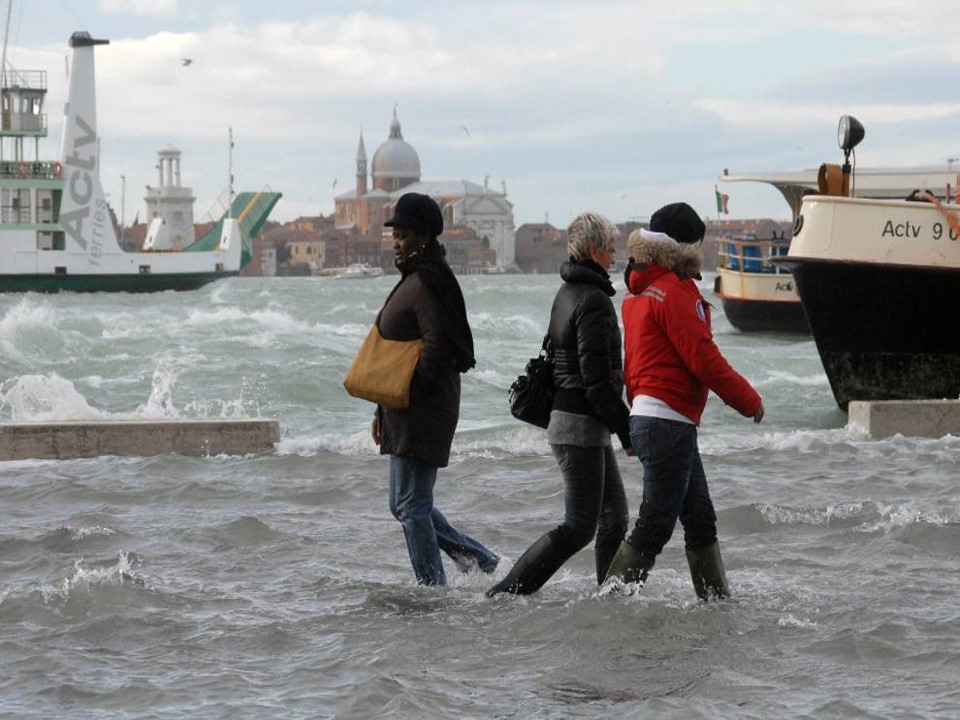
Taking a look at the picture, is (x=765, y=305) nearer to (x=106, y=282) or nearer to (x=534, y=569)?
(x=534, y=569)

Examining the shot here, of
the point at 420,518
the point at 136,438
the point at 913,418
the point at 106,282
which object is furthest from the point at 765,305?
the point at 106,282

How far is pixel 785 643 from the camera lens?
19.7ft

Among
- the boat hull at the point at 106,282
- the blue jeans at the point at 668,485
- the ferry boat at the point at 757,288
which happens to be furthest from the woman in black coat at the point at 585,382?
the boat hull at the point at 106,282

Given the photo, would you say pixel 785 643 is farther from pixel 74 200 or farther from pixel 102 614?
pixel 74 200

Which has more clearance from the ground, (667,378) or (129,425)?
(667,378)

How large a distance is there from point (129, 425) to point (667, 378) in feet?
20.0

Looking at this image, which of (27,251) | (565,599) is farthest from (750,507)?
(27,251)

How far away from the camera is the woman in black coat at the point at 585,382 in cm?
601

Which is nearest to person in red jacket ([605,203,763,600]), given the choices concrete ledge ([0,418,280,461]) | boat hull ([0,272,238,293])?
concrete ledge ([0,418,280,461])

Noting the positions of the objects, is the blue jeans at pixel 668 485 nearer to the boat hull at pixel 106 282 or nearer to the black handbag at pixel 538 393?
the black handbag at pixel 538 393

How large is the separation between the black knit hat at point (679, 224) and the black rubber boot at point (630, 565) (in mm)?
1111

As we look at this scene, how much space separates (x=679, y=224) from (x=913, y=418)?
7.15m

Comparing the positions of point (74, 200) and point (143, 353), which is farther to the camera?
point (74, 200)

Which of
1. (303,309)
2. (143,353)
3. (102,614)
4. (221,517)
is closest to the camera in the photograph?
(102,614)
